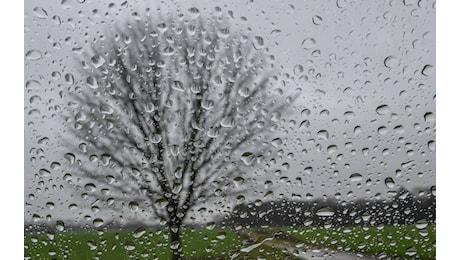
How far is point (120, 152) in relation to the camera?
2.69 feet

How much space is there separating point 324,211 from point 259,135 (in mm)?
262

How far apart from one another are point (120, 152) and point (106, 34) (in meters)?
0.31

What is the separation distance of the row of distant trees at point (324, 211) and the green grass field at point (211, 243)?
2cm

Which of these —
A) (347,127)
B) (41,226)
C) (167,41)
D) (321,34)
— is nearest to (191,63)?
(167,41)

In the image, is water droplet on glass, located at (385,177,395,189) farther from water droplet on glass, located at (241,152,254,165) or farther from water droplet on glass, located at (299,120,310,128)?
water droplet on glass, located at (241,152,254,165)

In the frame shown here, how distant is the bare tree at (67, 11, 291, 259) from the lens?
812 millimetres

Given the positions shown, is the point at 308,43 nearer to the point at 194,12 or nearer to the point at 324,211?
the point at 194,12

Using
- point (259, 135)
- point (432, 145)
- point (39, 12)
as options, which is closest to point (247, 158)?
point (259, 135)

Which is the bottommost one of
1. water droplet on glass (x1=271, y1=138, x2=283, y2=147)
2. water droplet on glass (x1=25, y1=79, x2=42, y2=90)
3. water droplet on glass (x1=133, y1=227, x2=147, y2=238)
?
water droplet on glass (x1=133, y1=227, x2=147, y2=238)

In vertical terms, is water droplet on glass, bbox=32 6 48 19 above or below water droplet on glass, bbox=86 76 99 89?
above

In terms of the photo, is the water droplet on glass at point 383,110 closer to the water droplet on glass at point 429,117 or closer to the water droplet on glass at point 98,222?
the water droplet on glass at point 429,117

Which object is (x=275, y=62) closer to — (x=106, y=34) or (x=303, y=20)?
(x=303, y=20)

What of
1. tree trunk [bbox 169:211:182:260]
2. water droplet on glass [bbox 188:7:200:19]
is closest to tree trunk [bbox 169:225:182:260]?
tree trunk [bbox 169:211:182:260]

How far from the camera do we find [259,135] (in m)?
0.84
